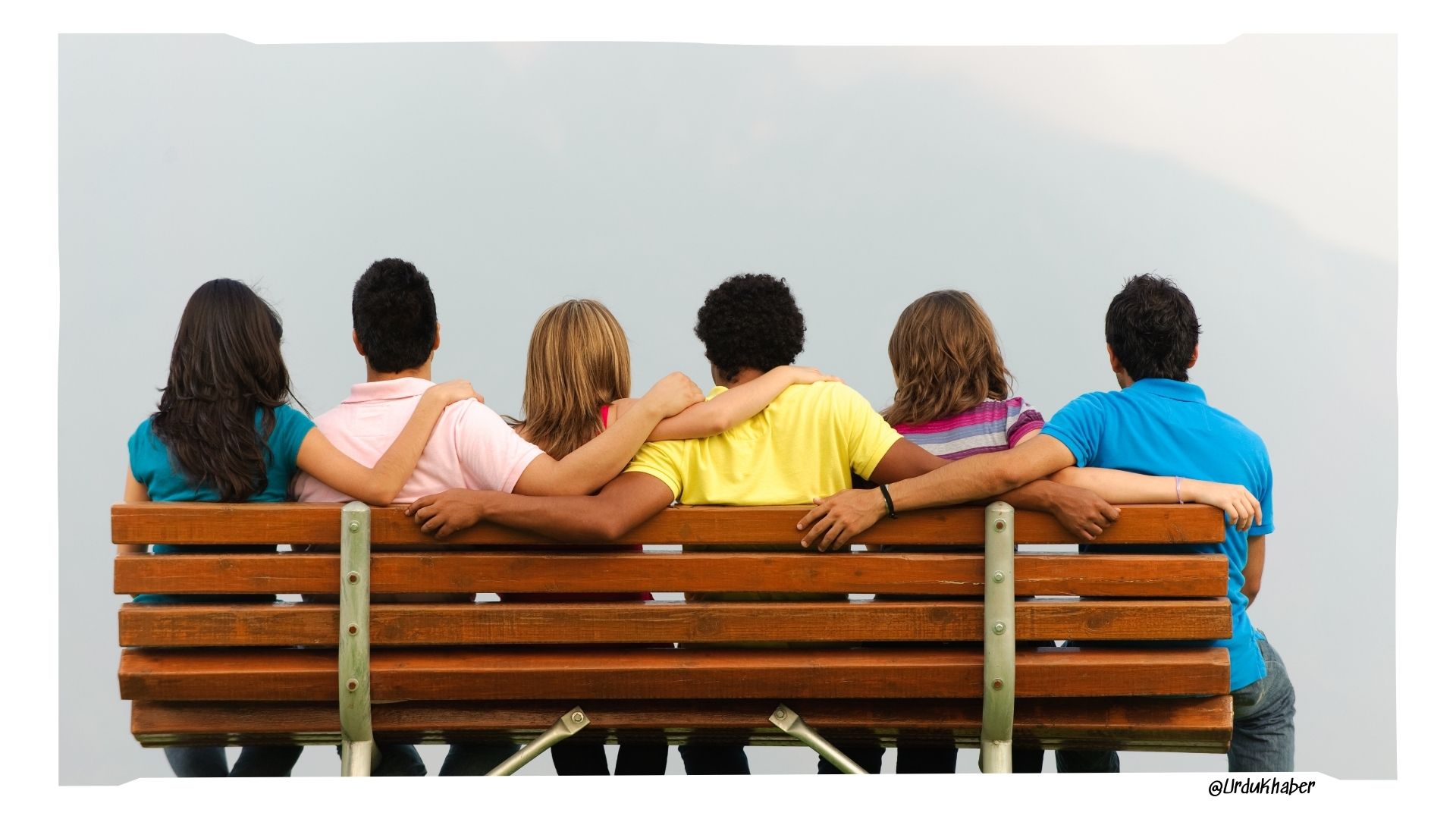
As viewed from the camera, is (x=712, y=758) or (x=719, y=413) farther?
(x=712, y=758)

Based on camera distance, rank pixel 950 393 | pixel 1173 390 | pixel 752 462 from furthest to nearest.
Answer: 1. pixel 950 393
2. pixel 1173 390
3. pixel 752 462

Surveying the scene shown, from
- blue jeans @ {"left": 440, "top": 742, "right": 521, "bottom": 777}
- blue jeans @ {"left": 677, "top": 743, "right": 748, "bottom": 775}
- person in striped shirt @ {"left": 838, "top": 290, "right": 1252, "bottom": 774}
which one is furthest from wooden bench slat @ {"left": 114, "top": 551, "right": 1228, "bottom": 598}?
blue jeans @ {"left": 677, "top": 743, "right": 748, "bottom": 775}

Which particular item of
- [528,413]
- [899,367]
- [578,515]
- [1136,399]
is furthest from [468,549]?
[1136,399]

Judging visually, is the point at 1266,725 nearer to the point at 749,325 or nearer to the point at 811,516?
the point at 811,516

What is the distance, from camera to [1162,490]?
3826mm

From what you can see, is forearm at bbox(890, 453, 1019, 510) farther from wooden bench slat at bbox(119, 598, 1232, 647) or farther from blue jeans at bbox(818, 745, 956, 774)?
blue jeans at bbox(818, 745, 956, 774)

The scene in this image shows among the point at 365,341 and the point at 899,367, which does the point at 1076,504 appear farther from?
→ the point at 365,341

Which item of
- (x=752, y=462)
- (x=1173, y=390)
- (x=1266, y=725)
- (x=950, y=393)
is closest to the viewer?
(x=752, y=462)

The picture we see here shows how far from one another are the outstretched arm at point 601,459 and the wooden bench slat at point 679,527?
0.14m

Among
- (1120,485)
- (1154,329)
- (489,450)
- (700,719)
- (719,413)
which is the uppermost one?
(1154,329)

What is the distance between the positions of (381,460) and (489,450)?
296mm

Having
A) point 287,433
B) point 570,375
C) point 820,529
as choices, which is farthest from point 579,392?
point 820,529

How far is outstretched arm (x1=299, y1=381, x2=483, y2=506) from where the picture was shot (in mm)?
3717

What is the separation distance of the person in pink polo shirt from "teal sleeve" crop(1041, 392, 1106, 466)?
3.40 feet
